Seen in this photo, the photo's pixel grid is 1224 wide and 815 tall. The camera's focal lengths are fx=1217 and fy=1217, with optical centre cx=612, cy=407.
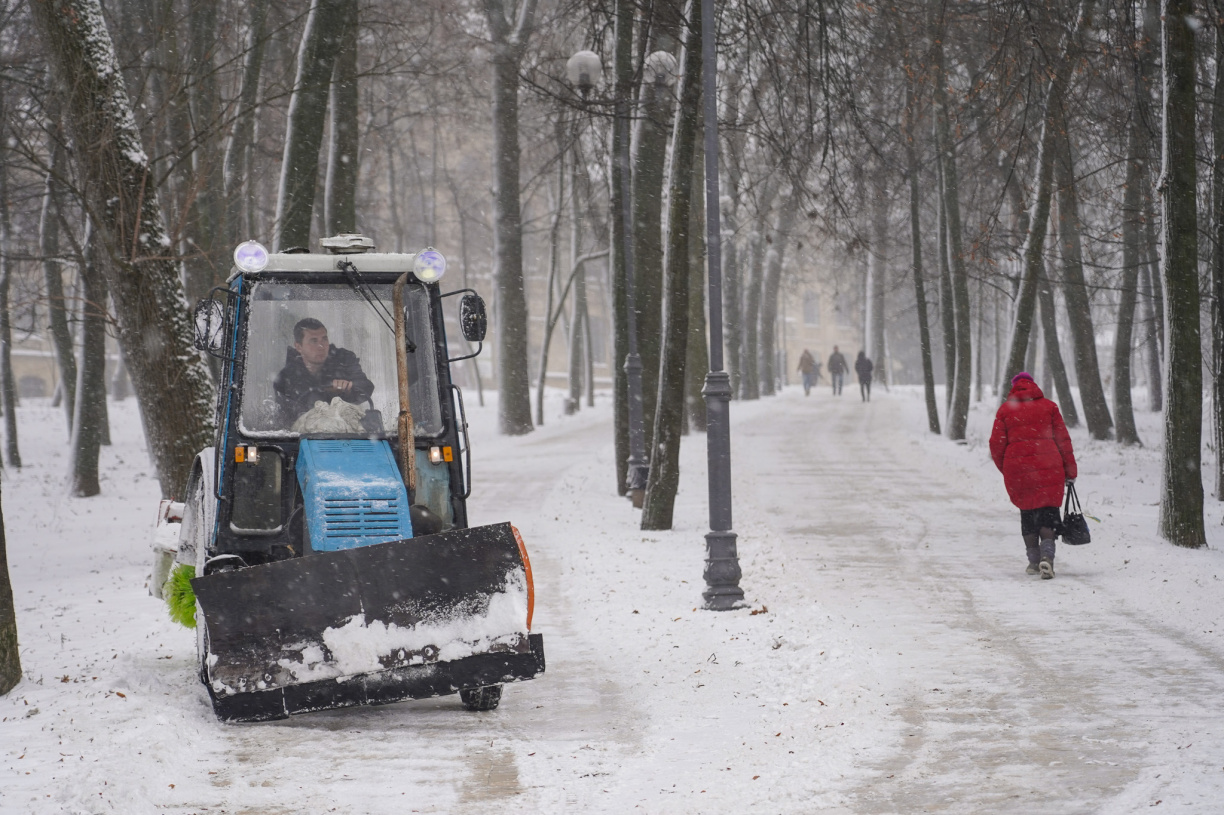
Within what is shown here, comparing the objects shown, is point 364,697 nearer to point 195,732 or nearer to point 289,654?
point 289,654

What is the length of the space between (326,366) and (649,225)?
8.39 meters

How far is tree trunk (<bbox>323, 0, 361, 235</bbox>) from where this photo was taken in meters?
17.7

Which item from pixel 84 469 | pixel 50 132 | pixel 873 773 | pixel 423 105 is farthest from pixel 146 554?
pixel 423 105

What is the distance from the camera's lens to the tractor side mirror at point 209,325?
268 inches

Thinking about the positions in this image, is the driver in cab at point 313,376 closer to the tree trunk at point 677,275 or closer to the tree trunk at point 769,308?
the tree trunk at point 677,275

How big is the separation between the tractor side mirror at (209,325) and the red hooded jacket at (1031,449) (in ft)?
21.9

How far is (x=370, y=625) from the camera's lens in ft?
19.8

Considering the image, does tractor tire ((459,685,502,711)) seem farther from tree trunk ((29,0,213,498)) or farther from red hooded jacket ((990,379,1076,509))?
tree trunk ((29,0,213,498))

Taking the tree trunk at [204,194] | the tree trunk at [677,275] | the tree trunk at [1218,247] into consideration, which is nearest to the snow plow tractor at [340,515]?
the tree trunk at [677,275]

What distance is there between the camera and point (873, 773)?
212 inches

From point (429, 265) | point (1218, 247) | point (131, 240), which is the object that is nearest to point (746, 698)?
point (429, 265)

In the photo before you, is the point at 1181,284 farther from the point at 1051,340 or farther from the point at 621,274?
the point at 1051,340

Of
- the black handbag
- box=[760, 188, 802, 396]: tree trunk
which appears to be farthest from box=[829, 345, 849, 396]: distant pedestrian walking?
the black handbag

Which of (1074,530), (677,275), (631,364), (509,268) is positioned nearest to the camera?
(1074,530)
